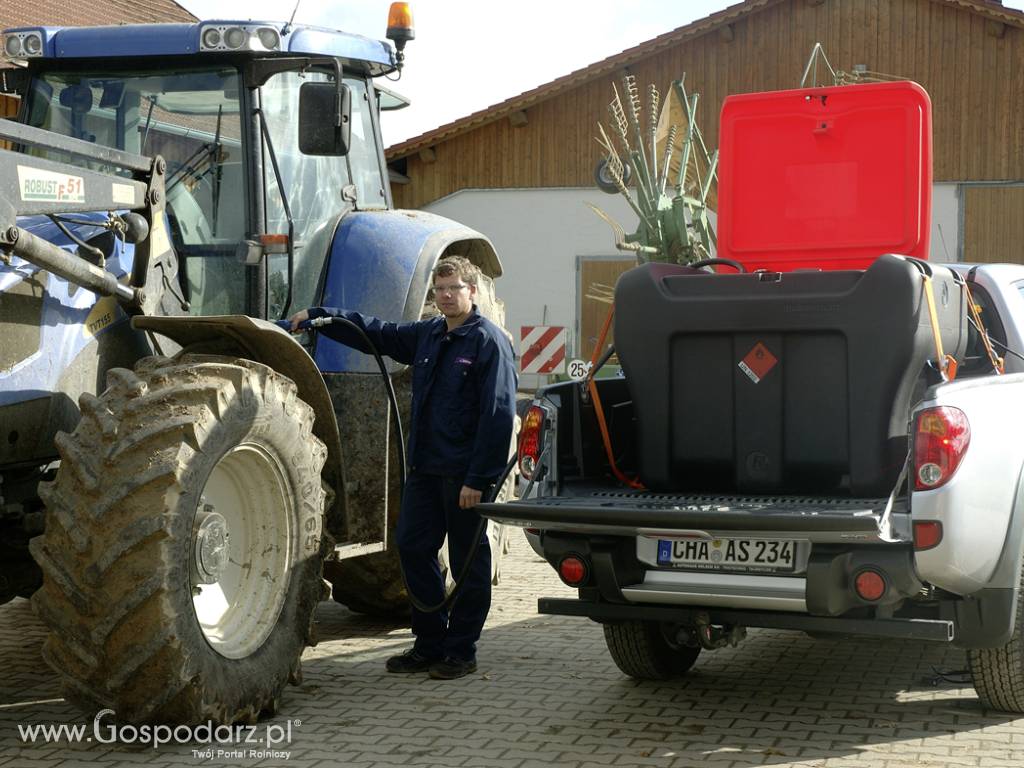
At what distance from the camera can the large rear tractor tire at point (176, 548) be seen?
4957 mm

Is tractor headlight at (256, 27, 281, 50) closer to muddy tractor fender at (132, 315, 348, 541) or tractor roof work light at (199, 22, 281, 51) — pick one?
tractor roof work light at (199, 22, 281, 51)

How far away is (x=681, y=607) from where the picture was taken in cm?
546

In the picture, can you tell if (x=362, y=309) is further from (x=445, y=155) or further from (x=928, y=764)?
(x=445, y=155)

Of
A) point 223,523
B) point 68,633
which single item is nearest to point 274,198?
point 223,523

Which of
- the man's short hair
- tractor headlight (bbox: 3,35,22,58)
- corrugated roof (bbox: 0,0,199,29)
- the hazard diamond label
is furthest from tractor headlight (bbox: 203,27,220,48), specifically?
corrugated roof (bbox: 0,0,199,29)

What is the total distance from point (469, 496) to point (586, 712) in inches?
42.6

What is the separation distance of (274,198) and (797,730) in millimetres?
3273

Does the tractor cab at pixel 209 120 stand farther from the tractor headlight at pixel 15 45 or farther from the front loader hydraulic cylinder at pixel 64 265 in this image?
the front loader hydraulic cylinder at pixel 64 265

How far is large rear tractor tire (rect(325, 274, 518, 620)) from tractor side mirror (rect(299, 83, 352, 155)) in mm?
1290

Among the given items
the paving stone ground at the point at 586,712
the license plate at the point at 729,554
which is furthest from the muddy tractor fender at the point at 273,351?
the license plate at the point at 729,554

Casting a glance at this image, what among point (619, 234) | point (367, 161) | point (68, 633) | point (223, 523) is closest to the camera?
point (68, 633)

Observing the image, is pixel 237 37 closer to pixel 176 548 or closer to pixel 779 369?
pixel 176 548

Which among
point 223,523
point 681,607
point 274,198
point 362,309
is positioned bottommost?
point 681,607

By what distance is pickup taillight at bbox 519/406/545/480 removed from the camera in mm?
5980
